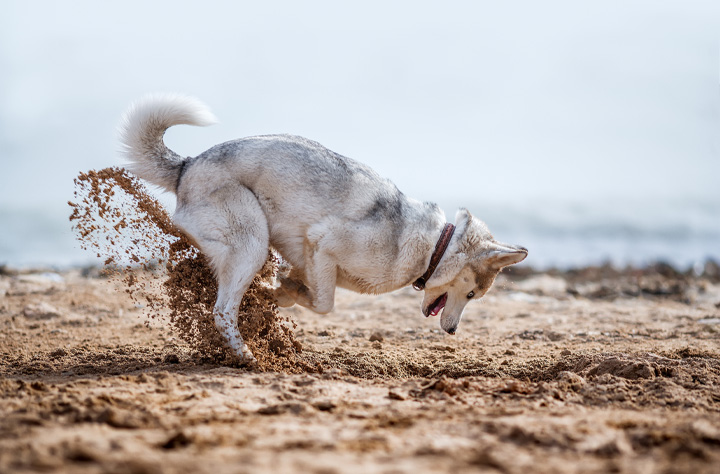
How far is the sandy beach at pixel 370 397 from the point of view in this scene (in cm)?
285

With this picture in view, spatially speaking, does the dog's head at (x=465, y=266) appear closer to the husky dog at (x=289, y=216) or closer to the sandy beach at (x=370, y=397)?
the husky dog at (x=289, y=216)

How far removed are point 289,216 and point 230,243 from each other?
1.93ft

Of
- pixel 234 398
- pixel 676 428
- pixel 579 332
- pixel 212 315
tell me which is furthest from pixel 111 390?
pixel 579 332

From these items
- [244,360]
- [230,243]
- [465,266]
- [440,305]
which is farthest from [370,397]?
[440,305]

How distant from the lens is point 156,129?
19.6 ft

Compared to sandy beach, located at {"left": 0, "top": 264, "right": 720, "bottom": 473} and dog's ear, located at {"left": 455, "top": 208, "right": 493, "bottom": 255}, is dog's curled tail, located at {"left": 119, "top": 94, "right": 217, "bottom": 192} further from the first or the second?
dog's ear, located at {"left": 455, "top": 208, "right": 493, "bottom": 255}

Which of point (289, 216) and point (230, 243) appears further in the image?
point (289, 216)

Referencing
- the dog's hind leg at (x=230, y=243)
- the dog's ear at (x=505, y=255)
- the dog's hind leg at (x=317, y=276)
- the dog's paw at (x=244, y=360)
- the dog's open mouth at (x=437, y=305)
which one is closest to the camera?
the dog's paw at (x=244, y=360)

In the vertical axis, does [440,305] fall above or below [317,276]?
below

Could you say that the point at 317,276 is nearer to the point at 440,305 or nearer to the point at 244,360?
the point at 244,360

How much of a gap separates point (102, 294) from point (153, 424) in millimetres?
7844

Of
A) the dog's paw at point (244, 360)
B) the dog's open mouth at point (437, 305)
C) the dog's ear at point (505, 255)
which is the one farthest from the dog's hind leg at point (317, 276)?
the dog's ear at point (505, 255)

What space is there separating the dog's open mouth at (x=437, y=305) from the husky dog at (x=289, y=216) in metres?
0.44

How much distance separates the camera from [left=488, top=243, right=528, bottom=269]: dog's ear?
6.09 meters
